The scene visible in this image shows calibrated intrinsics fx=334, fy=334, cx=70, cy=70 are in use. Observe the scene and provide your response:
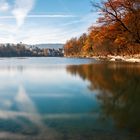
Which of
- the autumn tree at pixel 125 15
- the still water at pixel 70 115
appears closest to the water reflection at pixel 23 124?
the still water at pixel 70 115

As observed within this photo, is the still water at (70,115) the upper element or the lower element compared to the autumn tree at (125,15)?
lower

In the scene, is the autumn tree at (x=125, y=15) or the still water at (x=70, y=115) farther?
the autumn tree at (x=125, y=15)

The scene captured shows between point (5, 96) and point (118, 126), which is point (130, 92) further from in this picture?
point (118, 126)

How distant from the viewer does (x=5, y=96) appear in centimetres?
1478

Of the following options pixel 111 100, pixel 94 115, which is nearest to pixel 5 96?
pixel 111 100

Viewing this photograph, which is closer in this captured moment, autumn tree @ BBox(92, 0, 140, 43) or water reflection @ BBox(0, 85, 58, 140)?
water reflection @ BBox(0, 85, 58, 140)

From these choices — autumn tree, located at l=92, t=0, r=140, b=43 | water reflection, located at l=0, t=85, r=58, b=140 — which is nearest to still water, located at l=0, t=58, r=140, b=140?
water reflection, located at l=0, t=85, r=58, b=140

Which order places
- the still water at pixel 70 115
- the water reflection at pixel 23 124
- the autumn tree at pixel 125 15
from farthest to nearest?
the autumn tree at pixel 125 15, the still water at pixel 70 115, the water reflection at pixel 23 124

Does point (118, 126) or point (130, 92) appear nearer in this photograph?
point (118, 126)

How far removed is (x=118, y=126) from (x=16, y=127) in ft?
8.81

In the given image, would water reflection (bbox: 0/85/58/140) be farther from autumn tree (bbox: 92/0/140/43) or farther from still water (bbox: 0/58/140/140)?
autumn tree (bbox: 92/0/140/43)

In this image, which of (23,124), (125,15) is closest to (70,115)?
(23,124)

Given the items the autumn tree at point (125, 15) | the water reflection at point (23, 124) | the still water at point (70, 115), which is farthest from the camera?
the autumn tree at point (125, 15)

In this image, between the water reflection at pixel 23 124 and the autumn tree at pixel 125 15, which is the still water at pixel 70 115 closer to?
the water reflection at pixel 23 124
